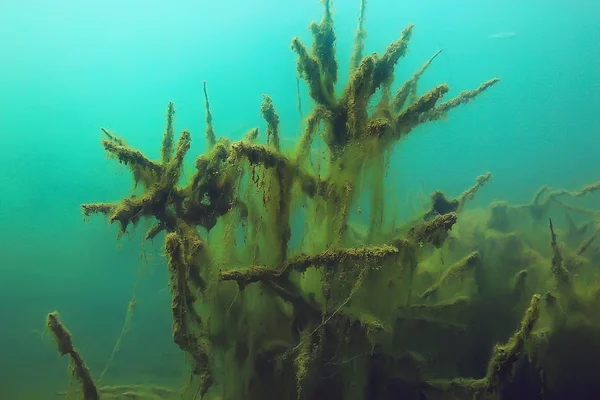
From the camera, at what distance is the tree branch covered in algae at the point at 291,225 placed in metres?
2.38

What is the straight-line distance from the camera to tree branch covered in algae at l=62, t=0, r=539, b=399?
7.80 feet

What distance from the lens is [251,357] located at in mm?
2795

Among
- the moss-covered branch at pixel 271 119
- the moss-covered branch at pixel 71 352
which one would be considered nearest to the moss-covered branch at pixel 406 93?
the moss-covered branch at pixel 271 119

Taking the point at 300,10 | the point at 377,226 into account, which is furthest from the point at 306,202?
the point at 300,10

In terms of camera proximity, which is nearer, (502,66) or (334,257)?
(334,257)

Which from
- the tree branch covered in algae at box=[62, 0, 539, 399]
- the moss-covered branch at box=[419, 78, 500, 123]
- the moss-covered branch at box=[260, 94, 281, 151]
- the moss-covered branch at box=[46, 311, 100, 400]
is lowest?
the moss-covered branch at box=[46, 311, 100, 400]

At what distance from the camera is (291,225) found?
2680 millimetres

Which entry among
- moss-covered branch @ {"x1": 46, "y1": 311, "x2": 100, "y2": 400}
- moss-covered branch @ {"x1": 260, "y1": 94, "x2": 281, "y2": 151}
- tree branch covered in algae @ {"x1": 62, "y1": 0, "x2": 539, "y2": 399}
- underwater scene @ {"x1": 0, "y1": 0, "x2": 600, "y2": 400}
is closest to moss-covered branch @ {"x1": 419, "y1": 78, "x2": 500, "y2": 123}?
underwater scene @ {"x1": 0, "y1": 0, "x2": 600, "y2": 400}

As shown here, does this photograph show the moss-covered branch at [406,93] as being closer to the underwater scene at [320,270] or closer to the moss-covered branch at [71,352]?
the underwater scene at [320,270]

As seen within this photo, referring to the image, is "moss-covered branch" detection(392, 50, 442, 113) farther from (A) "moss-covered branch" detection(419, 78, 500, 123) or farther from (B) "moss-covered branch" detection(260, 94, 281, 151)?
(B) "moss-covered branch" detection(260, 94, 281, 151)

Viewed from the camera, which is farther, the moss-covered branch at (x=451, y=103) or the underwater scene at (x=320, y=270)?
the moss-covered branch at (x=451, y=103)

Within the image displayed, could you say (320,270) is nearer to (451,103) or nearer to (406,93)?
(406,93)

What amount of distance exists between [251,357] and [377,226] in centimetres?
137

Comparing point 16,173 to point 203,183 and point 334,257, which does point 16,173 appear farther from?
point 334,257
